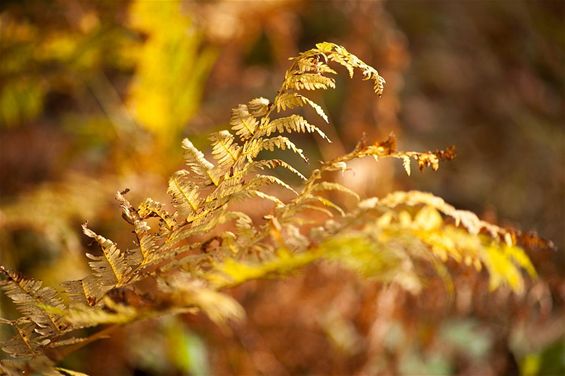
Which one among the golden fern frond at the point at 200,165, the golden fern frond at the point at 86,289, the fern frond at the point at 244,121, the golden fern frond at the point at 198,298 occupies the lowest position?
the golden fern frond at the point at 198,298

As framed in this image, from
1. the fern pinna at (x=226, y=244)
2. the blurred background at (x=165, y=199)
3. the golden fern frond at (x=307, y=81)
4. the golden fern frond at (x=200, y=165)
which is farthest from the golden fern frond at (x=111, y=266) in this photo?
the blurred background at (x=165, y=199)

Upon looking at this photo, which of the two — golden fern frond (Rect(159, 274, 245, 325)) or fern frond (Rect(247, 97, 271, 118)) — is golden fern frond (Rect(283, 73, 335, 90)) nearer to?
fern frond (Rect(247, 97, 271, 118))

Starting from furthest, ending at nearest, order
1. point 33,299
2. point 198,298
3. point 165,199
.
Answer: point 165,199 → point 33,299 → point 198,298

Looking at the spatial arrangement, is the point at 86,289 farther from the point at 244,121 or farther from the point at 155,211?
the point at 244,121

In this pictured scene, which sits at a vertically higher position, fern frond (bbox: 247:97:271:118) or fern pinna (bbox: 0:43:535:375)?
fern frond (bbox: 247:97:271:118)

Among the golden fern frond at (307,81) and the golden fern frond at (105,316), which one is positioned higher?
the golden fern frond at (307,81)

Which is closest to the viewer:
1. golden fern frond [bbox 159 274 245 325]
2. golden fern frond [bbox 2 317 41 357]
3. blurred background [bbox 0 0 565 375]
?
golden fern frond [bbox 159 274 245 325]

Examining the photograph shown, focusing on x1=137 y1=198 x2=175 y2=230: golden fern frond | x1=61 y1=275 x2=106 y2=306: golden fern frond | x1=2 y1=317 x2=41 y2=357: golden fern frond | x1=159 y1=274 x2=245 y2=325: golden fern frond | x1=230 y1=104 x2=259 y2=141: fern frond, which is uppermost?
x1=230 y1=104 x2=259 y2=141: fern frond

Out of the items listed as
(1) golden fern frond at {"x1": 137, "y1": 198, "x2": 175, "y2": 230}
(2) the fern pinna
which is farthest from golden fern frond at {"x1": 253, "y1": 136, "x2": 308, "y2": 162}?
(1) golden fern frond at {"x1": 137, "y1": 198, "x2": 175, "y2": 230}

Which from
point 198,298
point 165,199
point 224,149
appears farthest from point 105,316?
point 165,199

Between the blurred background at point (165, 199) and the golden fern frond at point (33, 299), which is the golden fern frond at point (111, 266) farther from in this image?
the blurred background at point (165, 199)

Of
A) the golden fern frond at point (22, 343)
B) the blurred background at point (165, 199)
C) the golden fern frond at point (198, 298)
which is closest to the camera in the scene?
the golden fern frond at point (198, 298)
